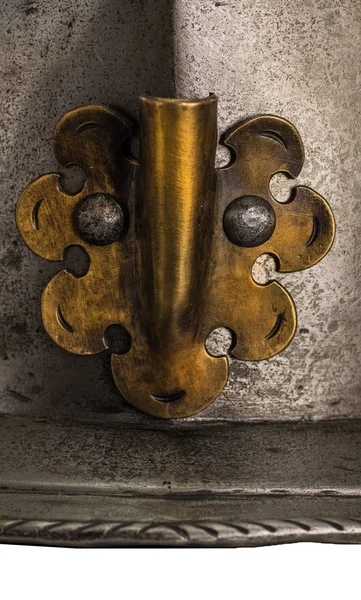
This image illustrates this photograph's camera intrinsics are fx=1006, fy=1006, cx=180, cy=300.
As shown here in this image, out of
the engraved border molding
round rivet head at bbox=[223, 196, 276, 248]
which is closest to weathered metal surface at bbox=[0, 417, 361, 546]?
the engraved border molding

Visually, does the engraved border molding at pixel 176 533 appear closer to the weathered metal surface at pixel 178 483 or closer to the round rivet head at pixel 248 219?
the weathered metal surface at pixel 178 483

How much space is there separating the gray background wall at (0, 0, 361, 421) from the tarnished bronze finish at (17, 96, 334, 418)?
0.02 meters

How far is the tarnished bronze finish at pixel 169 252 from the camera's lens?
89 cm

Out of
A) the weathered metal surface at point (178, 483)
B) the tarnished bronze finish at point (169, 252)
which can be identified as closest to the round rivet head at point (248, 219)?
the tarnished bronze finish at point (169, 252)

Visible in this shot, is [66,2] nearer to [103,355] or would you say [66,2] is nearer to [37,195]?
[37,195]

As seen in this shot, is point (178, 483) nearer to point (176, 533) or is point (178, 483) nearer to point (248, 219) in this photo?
point (176, 533)

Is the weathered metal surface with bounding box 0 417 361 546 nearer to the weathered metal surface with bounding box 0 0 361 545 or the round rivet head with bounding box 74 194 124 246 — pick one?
the weathered metal surface with bounding box 0 0 361 545

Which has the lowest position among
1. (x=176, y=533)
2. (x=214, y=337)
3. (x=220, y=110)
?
(x=176, y=533)

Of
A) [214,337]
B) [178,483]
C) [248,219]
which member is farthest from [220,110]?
[178,483]

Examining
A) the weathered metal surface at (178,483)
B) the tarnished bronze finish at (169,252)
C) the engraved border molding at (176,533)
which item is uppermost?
the tarnished bronze finish at (169,252)

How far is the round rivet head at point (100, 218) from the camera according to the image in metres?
0.90

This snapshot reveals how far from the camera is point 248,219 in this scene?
2.95 feet

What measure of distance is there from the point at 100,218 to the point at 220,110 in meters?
0.14

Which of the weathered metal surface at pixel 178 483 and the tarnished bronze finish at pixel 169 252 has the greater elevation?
the tarnished bronze finish at pixel 169 252
